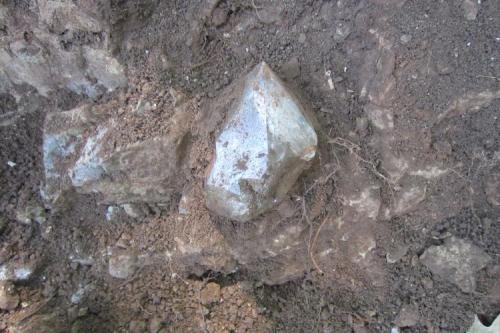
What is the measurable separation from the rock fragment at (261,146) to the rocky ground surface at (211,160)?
9 cm

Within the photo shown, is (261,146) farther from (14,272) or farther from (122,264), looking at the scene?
(14,272)

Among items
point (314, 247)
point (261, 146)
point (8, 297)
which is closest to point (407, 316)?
point (314, 247)

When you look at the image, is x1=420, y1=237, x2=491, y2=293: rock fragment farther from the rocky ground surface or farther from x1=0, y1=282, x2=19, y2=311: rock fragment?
x1=0, y1=282, x2=19, y2=311: rock fragment

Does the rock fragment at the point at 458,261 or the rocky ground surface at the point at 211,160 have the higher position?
the rocky ground surface at the point at 211,160

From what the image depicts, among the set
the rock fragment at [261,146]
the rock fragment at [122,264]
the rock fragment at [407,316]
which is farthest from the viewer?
the rock fragment at [122,264]


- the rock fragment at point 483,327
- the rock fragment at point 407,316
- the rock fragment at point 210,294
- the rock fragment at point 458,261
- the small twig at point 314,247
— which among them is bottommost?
the rock fragment at point 483,327

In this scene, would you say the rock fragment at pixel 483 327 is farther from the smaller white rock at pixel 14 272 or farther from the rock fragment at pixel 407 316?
the smaller white rock at pixel 14 272

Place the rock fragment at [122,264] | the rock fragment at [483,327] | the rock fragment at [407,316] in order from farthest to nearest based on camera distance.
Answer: the rock fragment at [122,264], the rock fragment at [407,316], the rock fragment at [483,327]

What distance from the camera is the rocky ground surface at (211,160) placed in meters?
1.62

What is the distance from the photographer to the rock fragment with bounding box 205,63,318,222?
1524 mm

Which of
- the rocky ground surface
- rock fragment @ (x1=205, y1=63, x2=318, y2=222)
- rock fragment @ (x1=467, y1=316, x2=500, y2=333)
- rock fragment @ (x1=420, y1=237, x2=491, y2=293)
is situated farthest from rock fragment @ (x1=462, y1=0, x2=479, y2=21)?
rock fragment @ (x1=467, y1=316, x2=500, y2=333)

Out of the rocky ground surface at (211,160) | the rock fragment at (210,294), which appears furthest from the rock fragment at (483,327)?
the rock fragment at (210,294)

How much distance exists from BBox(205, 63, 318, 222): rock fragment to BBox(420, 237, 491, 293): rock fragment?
0.70 meters

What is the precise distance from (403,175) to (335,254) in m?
0.45
